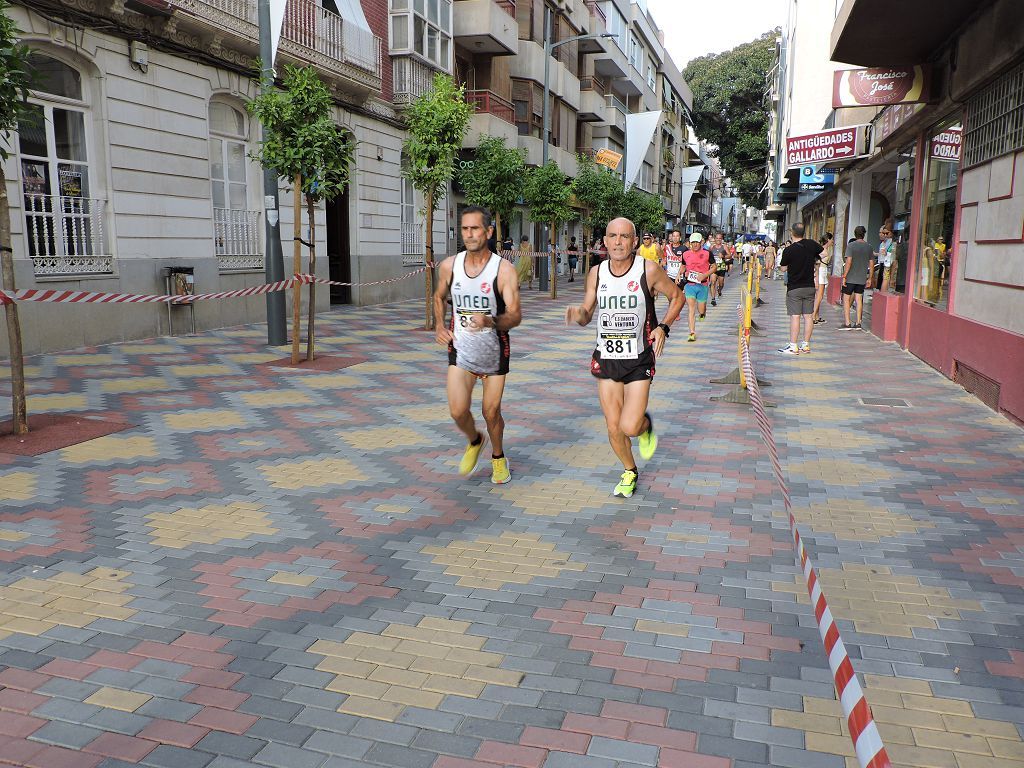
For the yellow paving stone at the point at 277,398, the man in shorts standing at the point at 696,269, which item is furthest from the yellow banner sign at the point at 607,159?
the yellow paving stone at the point at 277,398

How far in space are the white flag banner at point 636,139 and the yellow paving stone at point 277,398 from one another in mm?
30487

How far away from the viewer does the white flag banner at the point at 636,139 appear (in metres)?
37.1

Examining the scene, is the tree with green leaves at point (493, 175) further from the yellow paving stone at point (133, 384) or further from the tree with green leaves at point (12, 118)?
the tree with green leaves at point (12, 118)

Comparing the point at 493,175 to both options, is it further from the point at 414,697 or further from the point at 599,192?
the point at 414,697

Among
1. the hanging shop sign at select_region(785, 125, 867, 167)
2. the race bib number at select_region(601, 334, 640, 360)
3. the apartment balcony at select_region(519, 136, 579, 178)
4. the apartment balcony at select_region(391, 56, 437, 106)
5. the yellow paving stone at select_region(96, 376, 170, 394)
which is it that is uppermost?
the apartment balcony at select_region(391, 56, 437, 106)

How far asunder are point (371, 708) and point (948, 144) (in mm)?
11043

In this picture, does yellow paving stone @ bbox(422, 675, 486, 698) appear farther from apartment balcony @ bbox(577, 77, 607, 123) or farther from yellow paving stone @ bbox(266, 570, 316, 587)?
apartment balcony @ bbox(577, 77, 607, 123)

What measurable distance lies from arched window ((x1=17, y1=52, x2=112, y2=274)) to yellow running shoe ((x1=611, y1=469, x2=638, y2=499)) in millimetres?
9455

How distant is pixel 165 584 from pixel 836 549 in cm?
355

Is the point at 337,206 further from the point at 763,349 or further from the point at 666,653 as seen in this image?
the point at 666,653

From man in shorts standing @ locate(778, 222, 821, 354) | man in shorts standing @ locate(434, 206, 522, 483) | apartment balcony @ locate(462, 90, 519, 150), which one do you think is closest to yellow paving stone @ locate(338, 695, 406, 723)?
man in shorts standing @ locate(434, 206, 522, 483)

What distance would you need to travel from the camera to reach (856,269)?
50.4 feet

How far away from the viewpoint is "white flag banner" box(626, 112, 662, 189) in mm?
37062

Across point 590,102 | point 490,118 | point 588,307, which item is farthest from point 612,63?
point 588,307
